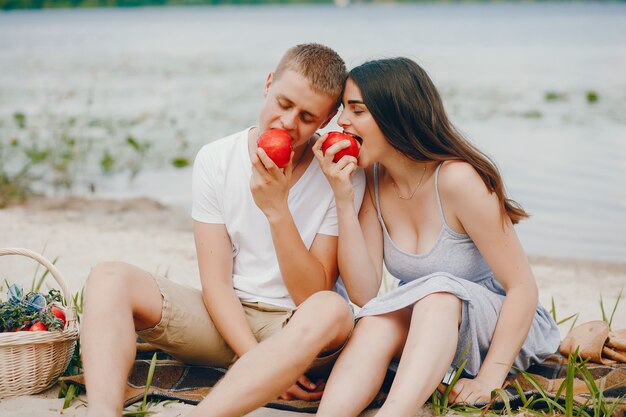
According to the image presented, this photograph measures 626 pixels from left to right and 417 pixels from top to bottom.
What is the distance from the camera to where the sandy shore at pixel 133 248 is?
5367 mm

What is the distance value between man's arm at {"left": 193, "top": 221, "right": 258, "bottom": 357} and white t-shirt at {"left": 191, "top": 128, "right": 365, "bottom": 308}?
2.4 inches

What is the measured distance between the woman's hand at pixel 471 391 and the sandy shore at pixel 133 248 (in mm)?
1459

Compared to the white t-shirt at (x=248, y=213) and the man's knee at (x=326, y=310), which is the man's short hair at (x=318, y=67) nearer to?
the white t-shirt at (x=248, y=213)

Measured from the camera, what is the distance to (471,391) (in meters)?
3.35

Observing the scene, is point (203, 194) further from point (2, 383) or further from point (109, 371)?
point (2, 383)

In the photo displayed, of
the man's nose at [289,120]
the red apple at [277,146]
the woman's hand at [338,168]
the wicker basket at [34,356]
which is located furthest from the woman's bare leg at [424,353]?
the wicker basket at [34,356]

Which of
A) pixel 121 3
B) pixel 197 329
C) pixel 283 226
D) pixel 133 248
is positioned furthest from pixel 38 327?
pixel 121 3

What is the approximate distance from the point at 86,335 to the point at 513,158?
311 inches

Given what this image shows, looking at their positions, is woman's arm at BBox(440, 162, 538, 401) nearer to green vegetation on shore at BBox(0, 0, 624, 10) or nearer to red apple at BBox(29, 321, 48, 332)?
red apple at BBox(29, 321, 48, 332)

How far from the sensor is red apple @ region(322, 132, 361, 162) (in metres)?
3.43

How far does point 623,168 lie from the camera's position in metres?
9.33

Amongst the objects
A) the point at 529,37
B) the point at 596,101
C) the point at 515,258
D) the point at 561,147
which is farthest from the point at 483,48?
the point at 515,258

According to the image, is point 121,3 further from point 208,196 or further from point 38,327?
point 38,327

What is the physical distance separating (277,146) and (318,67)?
446 mm
